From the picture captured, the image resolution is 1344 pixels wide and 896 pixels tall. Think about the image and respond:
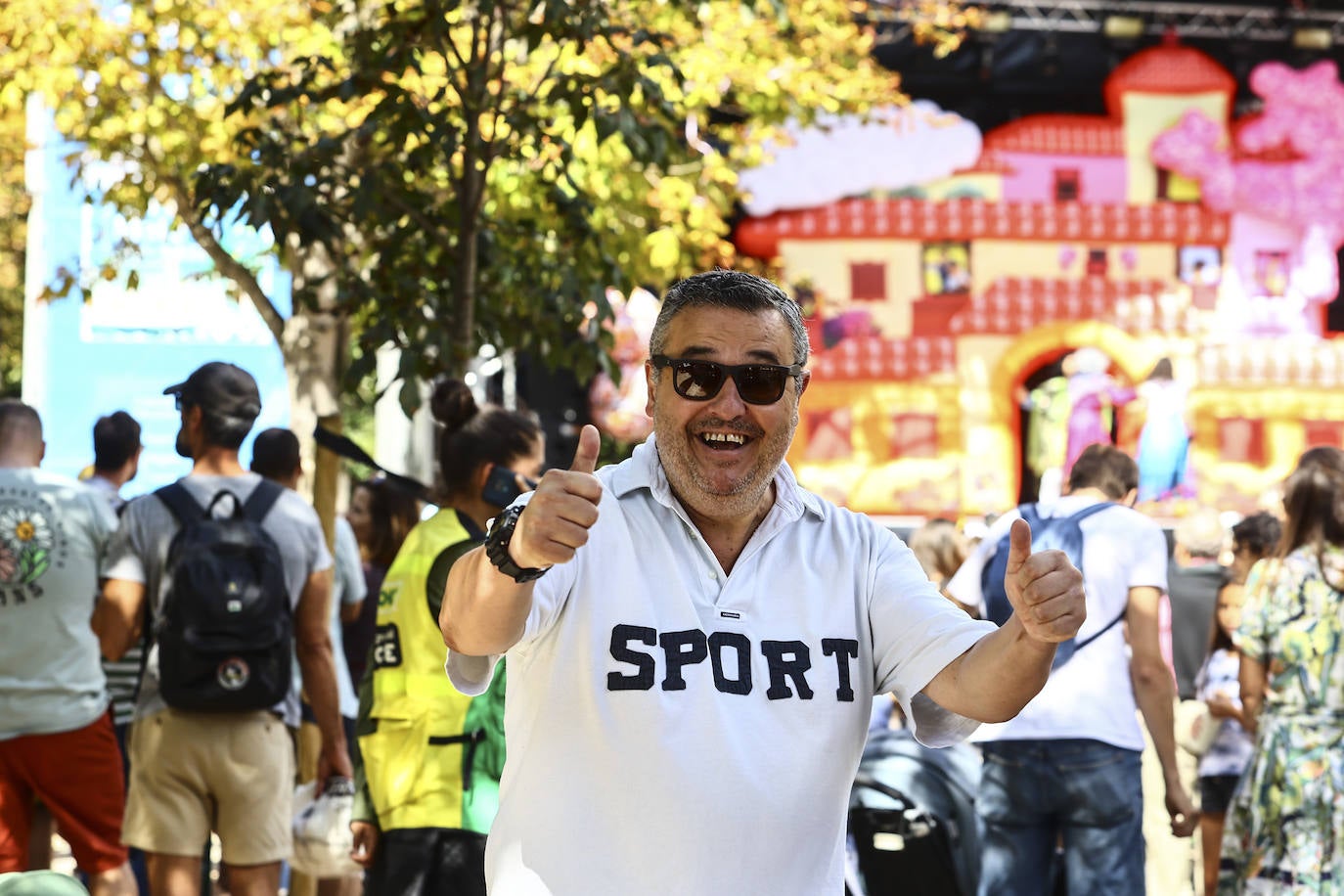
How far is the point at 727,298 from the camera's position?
8.41ft

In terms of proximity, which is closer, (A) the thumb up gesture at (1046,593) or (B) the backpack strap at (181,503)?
(A) the thumb up gesture at (1046,593)

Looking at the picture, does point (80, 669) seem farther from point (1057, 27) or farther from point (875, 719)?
point (1057, 27)

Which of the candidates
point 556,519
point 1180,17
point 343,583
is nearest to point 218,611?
point 343,583

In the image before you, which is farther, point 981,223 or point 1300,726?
point 981,223

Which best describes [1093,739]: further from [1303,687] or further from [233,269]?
[233,269]

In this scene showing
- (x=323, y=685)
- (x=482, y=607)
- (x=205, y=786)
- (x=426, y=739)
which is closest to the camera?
(x=482, y=607)

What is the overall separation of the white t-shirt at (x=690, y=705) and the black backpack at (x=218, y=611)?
7.68 ft

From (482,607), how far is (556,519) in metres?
0.19

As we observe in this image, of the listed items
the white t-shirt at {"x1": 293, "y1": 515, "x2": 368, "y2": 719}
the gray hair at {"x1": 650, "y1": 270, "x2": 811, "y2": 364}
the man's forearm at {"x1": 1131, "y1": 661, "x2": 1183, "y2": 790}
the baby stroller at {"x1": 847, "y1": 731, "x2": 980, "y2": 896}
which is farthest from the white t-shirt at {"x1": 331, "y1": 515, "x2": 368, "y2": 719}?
the gray hair at {"x1": 650, "y1": 270, "x2": 811, "y2": 364}

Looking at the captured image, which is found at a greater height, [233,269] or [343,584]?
[233,269]

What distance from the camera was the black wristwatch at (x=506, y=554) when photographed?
2248 mm

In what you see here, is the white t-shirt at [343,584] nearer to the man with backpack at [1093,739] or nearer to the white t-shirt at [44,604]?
the white t-shirt at [44,604]

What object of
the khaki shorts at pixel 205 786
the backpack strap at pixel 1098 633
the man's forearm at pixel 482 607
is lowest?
the khaki shorts at pixel 205 786

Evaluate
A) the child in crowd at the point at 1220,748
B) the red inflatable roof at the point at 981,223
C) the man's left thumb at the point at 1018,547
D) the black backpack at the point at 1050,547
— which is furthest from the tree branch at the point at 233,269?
the red inflatable roof at the point at 981,223
